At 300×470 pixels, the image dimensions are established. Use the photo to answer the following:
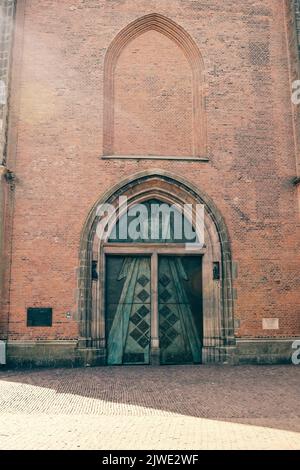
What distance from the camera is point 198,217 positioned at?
36.6 feet

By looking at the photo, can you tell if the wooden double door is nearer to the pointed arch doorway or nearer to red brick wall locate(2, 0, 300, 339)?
the pointed arch doorway

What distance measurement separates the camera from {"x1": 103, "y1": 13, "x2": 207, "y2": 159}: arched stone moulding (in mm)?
11594

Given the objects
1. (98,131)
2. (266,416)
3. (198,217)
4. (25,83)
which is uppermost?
(25,83)

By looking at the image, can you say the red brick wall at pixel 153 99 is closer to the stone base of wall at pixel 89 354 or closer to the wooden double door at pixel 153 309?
the wooden double door at pixel 153 309

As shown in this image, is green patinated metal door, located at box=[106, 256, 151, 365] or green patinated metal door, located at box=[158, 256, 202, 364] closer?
green patinated metal door, located at box=[106, 256, 151, 365]

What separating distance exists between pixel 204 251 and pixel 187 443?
7174 millimetres

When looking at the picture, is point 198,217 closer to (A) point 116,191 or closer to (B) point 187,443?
(A) point 116,191

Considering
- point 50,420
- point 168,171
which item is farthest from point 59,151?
point 50,420
